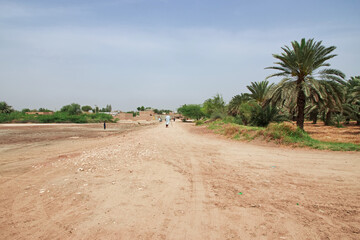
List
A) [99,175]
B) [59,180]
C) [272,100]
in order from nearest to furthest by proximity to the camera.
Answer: [59,180] → [99,175] → [272,100]

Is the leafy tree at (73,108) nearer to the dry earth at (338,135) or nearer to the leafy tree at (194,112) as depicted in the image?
the leafy tree at (194,112)

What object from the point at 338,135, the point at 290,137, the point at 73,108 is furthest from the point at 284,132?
the point at 73,108

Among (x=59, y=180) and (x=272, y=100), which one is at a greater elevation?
(x=272, y=100)

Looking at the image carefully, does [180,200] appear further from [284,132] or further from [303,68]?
[303,68]

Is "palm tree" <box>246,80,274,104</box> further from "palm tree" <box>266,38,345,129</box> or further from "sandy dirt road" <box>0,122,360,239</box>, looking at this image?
"sandy dirt road" <box>0,122,360,239</box>

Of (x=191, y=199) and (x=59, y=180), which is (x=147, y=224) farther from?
(x=59, y=180)

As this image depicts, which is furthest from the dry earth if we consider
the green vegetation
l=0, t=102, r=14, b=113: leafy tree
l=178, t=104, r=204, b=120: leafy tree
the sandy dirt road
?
l=0, t=102, r=14, b=113: leafy tree

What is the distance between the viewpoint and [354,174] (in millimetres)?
4867

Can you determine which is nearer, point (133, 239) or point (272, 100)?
point (133, 239)

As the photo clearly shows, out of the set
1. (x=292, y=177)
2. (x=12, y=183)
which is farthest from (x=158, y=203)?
(x=12, y=183)

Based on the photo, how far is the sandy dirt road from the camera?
280 cm

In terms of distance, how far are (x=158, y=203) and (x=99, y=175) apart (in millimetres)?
2139

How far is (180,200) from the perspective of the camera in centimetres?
372

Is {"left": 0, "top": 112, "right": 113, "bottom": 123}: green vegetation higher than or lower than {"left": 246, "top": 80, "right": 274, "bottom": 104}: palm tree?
lower
